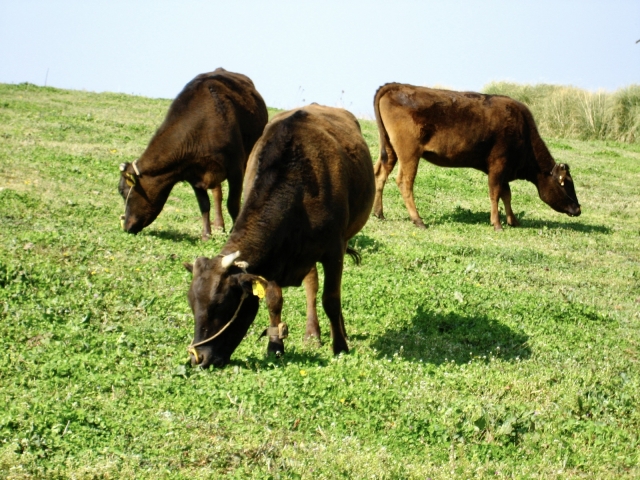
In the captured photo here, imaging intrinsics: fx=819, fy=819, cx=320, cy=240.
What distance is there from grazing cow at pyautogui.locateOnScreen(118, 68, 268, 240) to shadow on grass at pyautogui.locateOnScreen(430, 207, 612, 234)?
4.96m

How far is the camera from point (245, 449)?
576 centimetres

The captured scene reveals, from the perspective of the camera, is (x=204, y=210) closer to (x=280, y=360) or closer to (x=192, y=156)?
(x=192, y=156)

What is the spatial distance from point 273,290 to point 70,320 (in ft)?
6.86

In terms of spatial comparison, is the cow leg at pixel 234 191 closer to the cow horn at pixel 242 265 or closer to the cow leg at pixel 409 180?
the cow leg at pixel 409 180

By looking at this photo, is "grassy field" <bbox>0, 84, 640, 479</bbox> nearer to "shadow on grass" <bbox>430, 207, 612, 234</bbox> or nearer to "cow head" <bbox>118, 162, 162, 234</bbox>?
"cow head" <bbox>118, 162, 162, 234</bbox>

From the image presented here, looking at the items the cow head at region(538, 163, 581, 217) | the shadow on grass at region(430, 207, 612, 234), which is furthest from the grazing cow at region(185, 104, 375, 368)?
the cow head at region(538, 163, 581, 217)

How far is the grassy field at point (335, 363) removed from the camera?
229 inches

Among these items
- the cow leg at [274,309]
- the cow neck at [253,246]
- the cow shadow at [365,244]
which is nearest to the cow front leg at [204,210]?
the cow shadow at [365,244]

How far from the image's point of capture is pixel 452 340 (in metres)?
9.13

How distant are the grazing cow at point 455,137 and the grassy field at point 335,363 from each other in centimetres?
129

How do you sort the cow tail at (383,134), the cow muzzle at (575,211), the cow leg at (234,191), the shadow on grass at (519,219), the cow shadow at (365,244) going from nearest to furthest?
the cow shadow at (365,244)
the cow leg at (234,191)
the cow tail at (383,134)
the shadow on grass at (519,219)
the cow muzzle at (575,211)

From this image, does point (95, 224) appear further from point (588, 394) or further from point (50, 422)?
point (588, 394)

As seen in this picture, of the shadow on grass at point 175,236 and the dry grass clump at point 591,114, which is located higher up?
the dry grass clump at point 591,114

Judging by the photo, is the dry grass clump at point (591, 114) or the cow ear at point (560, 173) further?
the dry grass clump at point (591, 114)
